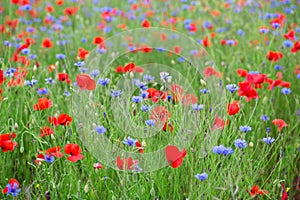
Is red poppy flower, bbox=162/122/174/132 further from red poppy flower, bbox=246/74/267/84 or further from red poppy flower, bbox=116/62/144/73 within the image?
red poppy flower, bbox=246/74/267/84

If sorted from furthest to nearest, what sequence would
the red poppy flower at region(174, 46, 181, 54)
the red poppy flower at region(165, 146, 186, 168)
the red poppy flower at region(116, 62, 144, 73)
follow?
1. the red poppy flower at region(174, 46, 181, 54)
2. the red poppy flower at region(116, 62, 144, 73)
3. the red poppy flower at region(165, 146, 186, 168)

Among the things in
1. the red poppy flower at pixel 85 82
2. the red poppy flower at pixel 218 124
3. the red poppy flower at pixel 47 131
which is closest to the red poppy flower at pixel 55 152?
the red poppy flower at pixel 47 131

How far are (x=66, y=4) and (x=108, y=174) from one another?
3168 mm

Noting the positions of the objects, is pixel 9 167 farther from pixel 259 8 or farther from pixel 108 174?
pixel 259 8

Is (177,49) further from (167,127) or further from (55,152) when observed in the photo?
(55,152)

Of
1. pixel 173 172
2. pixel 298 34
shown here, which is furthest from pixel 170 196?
pixel 298 34

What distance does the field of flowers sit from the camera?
2.02 m

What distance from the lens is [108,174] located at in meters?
2.21

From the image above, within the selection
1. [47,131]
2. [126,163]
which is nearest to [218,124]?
[126,163]

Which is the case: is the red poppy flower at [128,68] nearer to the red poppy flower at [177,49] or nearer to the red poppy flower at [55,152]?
the red poppy flower at [55,152]

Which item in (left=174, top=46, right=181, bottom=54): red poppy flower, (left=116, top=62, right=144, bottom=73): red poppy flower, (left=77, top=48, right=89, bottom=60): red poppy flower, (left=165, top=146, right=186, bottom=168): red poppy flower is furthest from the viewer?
(left=174, top=46, right=181, bottom=54): red poppy flower

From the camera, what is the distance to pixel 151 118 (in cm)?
217

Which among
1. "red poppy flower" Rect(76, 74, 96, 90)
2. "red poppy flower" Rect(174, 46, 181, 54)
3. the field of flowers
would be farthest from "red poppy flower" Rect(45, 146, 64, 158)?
"red poppy flower" Rect(174, 46, 181, 54)

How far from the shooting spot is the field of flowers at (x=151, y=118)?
6.64 feet
